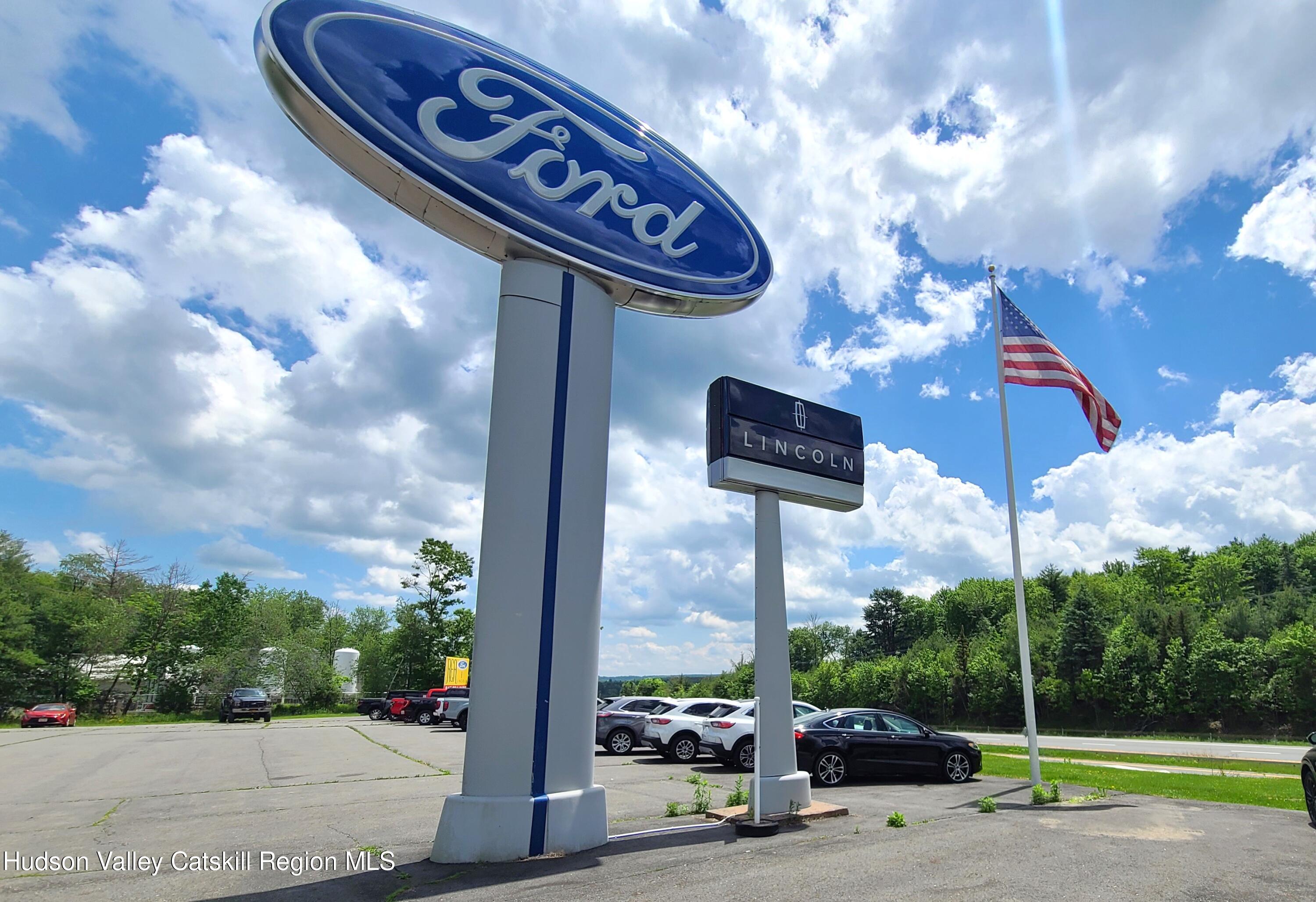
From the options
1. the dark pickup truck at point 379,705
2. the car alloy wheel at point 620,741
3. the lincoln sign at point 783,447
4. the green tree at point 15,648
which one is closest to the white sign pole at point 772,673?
the lincoln sign at point 783,447

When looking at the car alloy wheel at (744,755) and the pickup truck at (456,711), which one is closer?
the car alloy wheel at (744,755)

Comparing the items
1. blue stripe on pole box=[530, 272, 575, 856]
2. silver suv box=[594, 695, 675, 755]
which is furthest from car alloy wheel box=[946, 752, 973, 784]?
blue stripe on pole box=[530, 272, 575, 856]

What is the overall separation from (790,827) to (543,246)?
7273 millimetres

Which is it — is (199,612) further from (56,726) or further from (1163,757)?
(1163,757)

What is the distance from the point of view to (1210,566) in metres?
74.0

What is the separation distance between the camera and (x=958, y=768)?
13555mm

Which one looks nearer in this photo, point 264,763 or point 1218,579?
point 264,763

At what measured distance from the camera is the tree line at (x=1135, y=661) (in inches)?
1487

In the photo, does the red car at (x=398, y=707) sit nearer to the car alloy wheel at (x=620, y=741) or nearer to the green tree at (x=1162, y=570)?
the car alloy wheel at (x=620, y=741)

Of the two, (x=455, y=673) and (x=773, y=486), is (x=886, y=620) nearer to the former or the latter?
(x=455, y=673)

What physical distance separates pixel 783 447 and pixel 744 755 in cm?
762

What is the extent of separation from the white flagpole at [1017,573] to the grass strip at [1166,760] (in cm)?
828

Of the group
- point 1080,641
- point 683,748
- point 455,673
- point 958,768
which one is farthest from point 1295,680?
point 455,673

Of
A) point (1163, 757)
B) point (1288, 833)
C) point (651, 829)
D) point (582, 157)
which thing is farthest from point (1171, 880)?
point (1163, 757)
